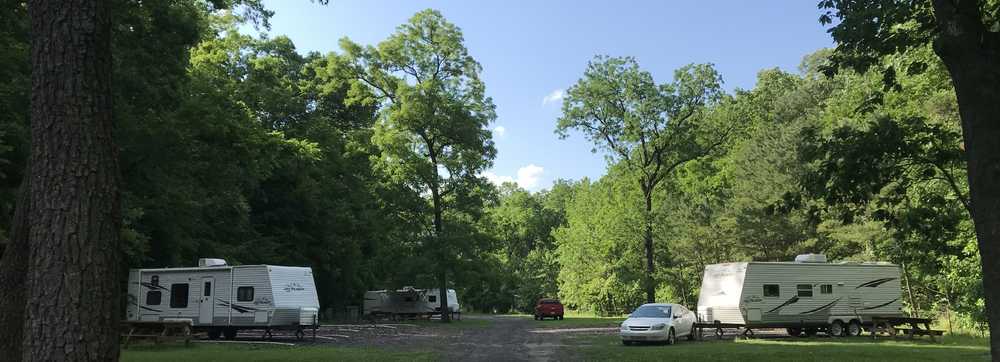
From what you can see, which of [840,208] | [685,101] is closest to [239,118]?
[840,208]

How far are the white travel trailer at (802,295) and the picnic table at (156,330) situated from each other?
55.8ft

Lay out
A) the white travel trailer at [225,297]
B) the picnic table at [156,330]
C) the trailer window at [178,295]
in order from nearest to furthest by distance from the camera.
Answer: the picnic table at [156,330]
the white travel trailer at [225,297]
the trailer window at [178,295]

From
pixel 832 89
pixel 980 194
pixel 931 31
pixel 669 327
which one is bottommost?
Result: pixel 669 327

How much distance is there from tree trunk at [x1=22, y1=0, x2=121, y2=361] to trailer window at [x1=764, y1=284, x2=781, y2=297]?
22.7 meters

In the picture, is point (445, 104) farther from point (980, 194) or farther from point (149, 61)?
point (980, 194)

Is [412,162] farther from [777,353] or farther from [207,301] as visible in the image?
[777,353]

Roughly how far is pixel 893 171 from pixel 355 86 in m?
32.2

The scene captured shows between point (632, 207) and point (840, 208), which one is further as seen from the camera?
point (632, 207)

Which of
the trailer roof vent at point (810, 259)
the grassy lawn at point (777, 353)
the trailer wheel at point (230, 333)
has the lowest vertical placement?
the grassy lawn at point (777, 353)

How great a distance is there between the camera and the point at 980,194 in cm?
809

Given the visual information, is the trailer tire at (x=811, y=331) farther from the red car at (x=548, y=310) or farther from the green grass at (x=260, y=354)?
the red car at (x=548, y=310)

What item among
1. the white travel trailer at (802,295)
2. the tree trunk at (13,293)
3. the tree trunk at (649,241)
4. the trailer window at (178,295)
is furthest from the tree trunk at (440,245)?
the tree trunk at (13,293)

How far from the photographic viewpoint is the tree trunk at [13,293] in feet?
20.5

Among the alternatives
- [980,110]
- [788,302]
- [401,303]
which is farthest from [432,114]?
[980,110]
